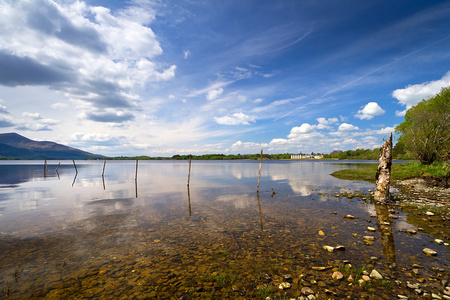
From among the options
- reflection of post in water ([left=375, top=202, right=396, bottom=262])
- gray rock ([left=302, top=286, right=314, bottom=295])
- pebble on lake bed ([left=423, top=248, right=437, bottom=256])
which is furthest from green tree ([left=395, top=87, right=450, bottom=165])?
gray rock ([left=302, top=286, right=314, bottom=295])

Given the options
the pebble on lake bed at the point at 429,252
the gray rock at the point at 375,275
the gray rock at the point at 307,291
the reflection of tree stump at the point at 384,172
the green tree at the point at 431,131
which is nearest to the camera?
the gray rock at the point at 307,291

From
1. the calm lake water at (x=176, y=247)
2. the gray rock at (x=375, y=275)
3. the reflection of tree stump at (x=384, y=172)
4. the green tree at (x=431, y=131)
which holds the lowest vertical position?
the calm lake water at (x=176, y=247)

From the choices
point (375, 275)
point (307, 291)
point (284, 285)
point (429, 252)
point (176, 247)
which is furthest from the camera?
point (176, 247)

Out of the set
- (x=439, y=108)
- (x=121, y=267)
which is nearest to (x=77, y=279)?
(x=121, y=267)

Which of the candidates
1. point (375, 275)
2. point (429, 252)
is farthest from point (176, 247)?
point (429, 252)

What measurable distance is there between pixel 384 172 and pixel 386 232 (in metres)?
9.43

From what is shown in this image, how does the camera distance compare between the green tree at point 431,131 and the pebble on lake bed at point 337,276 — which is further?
the green tree at point 431,131

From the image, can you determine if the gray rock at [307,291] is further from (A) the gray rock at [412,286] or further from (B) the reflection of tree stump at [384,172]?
(B) the reflection of tree stump at [384,172]

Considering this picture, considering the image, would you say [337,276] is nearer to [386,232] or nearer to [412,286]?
[412,286]

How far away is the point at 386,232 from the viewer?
39.0 feet

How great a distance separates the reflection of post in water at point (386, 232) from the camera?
9262 mm

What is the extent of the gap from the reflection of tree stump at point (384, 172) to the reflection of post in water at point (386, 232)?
5.85ft

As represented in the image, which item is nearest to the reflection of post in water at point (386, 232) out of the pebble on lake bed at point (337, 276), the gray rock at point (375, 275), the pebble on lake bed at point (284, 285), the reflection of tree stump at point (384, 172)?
the reflection of tree stump at point (384, 172)

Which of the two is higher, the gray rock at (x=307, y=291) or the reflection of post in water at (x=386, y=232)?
the gray rock at (x=307, y=291)
